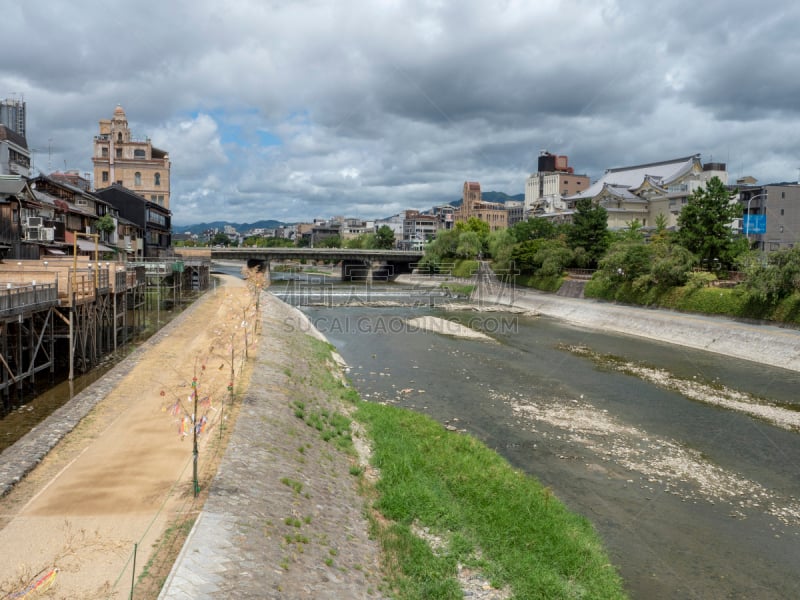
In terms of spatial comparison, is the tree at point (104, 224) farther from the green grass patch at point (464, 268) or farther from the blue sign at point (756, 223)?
the blue sign at point (756, 223)

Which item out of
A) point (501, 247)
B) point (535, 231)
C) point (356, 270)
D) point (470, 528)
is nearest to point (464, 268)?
point (501, 247)

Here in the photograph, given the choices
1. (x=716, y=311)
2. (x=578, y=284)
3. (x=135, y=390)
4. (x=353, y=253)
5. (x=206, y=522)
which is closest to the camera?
(x=206, y=522)

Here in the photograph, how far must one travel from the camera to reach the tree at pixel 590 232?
72.9 metres

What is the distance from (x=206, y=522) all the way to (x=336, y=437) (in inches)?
323

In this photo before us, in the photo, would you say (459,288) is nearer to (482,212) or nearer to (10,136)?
(10,136)

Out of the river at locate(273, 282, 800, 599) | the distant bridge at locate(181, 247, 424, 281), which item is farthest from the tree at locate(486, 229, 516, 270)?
the river at locate(273, 282, 800, 599)

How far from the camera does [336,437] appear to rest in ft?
59.0

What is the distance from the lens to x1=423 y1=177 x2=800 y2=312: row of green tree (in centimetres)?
4103

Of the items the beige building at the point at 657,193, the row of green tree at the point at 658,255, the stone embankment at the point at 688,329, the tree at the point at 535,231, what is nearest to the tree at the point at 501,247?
the row of green tree at the point at 658,255

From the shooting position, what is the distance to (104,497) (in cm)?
1117

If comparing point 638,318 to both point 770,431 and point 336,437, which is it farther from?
point 336,437

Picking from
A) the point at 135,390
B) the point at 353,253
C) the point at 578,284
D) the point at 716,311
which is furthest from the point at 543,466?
the point at 353,253

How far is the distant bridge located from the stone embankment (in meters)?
50.0

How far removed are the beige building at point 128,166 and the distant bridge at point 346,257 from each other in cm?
1274
